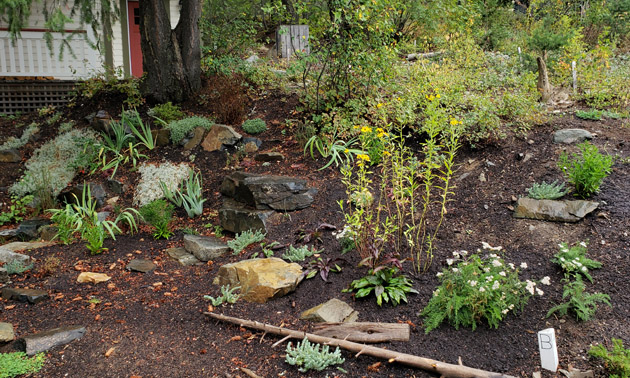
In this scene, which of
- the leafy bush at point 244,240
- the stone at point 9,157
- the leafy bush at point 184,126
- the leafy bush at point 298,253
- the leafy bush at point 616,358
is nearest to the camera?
the leafy bush at point 616,358

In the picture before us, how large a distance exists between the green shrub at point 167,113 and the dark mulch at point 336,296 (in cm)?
250

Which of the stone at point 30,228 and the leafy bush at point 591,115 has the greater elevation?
the leafy bush at point 591,115

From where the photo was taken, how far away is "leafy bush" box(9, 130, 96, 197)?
759 cm

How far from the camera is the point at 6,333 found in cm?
360

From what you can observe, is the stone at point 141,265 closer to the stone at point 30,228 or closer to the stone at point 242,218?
the stone at point 242,218

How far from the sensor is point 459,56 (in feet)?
31.5

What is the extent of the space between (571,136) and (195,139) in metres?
5.14

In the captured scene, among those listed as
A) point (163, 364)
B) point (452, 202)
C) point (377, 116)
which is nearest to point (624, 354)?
point (452, 202)

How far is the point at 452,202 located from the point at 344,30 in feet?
10.0

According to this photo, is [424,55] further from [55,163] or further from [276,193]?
[55,163]

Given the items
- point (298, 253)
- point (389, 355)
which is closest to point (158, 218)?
point (298, 253)

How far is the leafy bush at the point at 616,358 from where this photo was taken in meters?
2.73

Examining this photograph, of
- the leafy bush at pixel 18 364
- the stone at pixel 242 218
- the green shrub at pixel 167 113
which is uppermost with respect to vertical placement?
the green shrub at pixel 167 113

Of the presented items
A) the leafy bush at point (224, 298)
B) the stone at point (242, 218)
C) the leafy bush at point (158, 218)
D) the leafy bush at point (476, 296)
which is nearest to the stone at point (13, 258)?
the leafy bush at point (158, 218)
